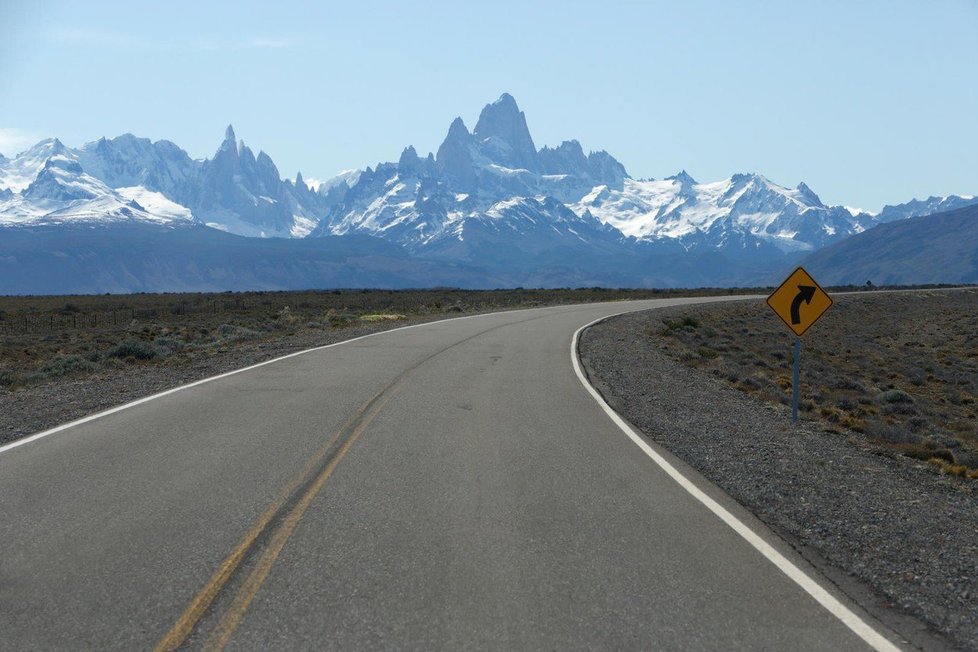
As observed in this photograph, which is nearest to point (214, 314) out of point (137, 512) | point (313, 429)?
point (313, 429)

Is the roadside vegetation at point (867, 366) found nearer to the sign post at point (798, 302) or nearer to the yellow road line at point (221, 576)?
the sign post at point (798, 302)

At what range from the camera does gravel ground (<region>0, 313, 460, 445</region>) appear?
42.2 ft

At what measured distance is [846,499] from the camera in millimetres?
8531

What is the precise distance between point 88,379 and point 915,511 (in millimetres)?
15789

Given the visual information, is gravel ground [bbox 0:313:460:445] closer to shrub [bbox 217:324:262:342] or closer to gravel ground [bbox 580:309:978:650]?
shrub [bbox 217:324:262:342]

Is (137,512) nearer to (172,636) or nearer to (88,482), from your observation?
(88,482)

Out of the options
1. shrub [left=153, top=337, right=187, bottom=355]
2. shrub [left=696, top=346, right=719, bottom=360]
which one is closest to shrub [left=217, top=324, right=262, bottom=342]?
shrub [left=153, top=337, right=187, bottom=355]

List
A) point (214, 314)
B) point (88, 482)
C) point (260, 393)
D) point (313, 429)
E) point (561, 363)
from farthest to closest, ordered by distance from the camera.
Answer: point (214, 314), point (561, 363), point (260, 393), point (313, 429), point (88, 482)

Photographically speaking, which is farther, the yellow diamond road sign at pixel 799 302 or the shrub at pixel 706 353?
the shrub at pixel 706 353

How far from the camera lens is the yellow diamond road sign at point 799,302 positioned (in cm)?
1347

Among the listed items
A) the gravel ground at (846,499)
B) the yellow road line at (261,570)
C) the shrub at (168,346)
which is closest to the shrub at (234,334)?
the shrub at (168,346)

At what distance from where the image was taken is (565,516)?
7.66 meters

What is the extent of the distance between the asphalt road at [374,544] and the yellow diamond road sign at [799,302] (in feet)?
10.8

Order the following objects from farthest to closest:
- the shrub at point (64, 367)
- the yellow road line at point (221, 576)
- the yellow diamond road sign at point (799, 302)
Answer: the shrub at point (64, 367) < the yellow diamond road sign at point (799, 302) < the yellow road line at point (221, 576)
